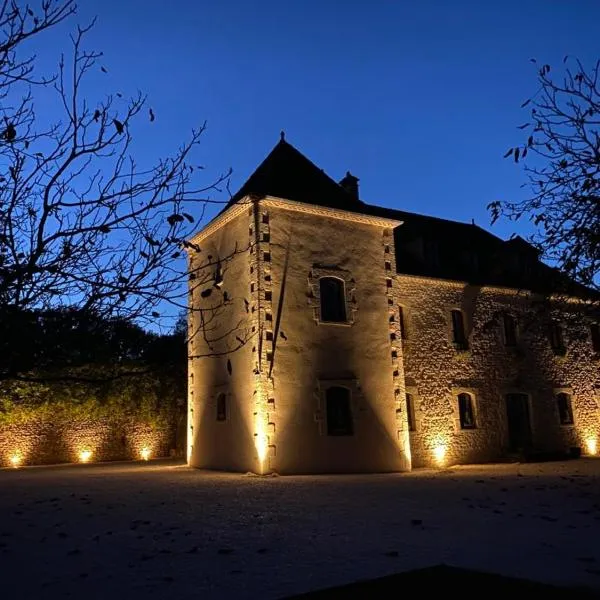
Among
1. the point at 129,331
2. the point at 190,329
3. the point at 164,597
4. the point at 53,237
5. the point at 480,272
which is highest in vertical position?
the point at 480,272

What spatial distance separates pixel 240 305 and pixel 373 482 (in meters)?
5.37

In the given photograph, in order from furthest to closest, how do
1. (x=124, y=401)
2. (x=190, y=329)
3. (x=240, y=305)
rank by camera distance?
(x=124, y=401), (x=190, y=329), (x=240, y=305)

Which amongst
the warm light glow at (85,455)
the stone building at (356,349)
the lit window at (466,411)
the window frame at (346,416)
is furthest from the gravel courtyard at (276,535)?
the warm light glow at (85,455)

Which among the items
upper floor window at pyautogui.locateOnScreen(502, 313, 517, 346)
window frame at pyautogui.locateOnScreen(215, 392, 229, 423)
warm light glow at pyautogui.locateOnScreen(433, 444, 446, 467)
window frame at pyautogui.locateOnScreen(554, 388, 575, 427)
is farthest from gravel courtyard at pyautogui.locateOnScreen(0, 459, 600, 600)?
window frame at pyautogui.locateOnScreen(554, 388, 575, 427)

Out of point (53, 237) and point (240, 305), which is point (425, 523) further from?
point (240, 305)

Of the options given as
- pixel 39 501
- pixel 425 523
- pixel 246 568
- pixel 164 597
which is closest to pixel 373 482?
pixel 425 523

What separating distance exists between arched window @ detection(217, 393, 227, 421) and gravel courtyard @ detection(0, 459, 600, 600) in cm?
379

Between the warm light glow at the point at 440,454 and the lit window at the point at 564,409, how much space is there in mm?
5042

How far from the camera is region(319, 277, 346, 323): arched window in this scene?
46.0ft

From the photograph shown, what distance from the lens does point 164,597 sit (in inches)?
150

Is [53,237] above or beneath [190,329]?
beneath

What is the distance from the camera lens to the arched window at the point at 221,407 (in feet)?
46.5

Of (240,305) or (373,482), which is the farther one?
(240,305)

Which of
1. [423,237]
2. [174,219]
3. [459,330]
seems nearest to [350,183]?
[423,237]
